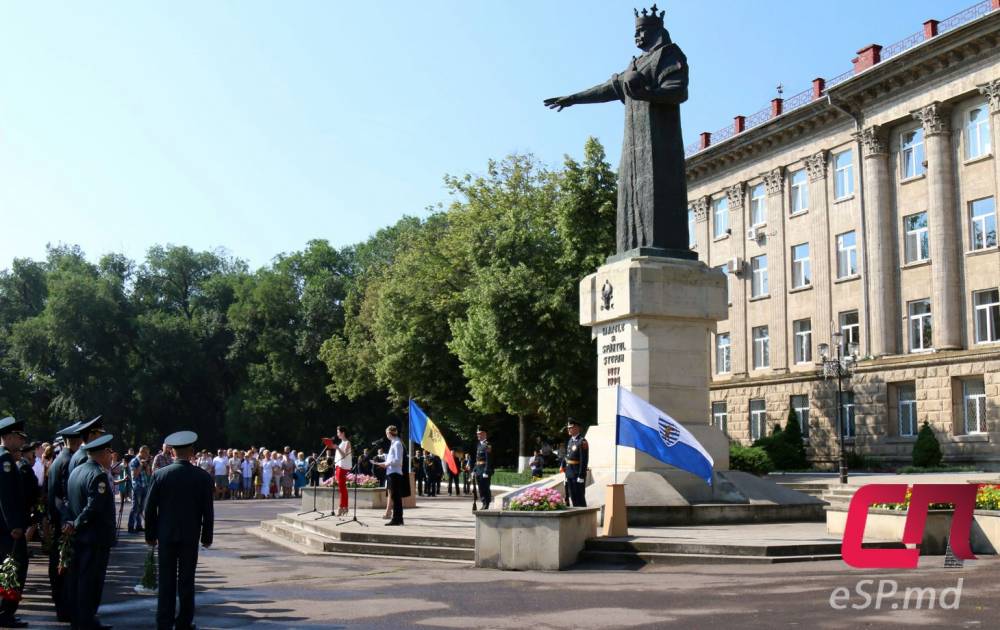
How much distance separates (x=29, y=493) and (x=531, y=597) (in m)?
5.43

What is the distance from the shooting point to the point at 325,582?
13.4 meters

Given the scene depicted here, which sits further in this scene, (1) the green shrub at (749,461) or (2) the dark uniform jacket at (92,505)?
(1) the green shrub at (749,461)

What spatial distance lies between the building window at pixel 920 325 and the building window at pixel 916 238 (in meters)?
1.86

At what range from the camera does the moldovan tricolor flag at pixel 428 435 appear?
817 inches

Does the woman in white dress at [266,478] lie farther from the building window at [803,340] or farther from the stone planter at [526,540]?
the stone planter at [526,540]

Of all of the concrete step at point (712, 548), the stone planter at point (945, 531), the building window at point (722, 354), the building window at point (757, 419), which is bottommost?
the concrete step at point (712, 548)

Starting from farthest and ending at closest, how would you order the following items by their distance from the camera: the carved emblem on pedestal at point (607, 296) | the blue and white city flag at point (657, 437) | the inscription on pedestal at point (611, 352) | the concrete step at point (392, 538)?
1. the carved emblem on pedestal at point (607, 296)
2. the inscription on pedestal at point (611, 352)
3. the concrete step at point (392, 538)
4. the blue and white city flag at point (657, 437)

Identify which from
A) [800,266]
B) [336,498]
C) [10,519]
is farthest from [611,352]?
[800,266]

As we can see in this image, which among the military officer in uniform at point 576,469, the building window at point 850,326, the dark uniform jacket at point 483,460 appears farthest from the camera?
the building window at point 850,326

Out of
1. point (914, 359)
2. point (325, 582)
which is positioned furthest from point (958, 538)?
point (914, 359)

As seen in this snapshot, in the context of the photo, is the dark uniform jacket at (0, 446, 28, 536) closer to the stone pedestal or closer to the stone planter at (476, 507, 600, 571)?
the stone planter at (476, 507, 600, 571)

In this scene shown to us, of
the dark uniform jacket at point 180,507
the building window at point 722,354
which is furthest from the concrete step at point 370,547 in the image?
the building window at point 722,354

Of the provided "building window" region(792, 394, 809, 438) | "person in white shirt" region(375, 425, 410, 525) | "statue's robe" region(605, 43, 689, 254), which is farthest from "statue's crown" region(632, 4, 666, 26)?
"building window" region(792, 394, 809, 438)

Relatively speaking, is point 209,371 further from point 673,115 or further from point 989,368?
point 673,115
